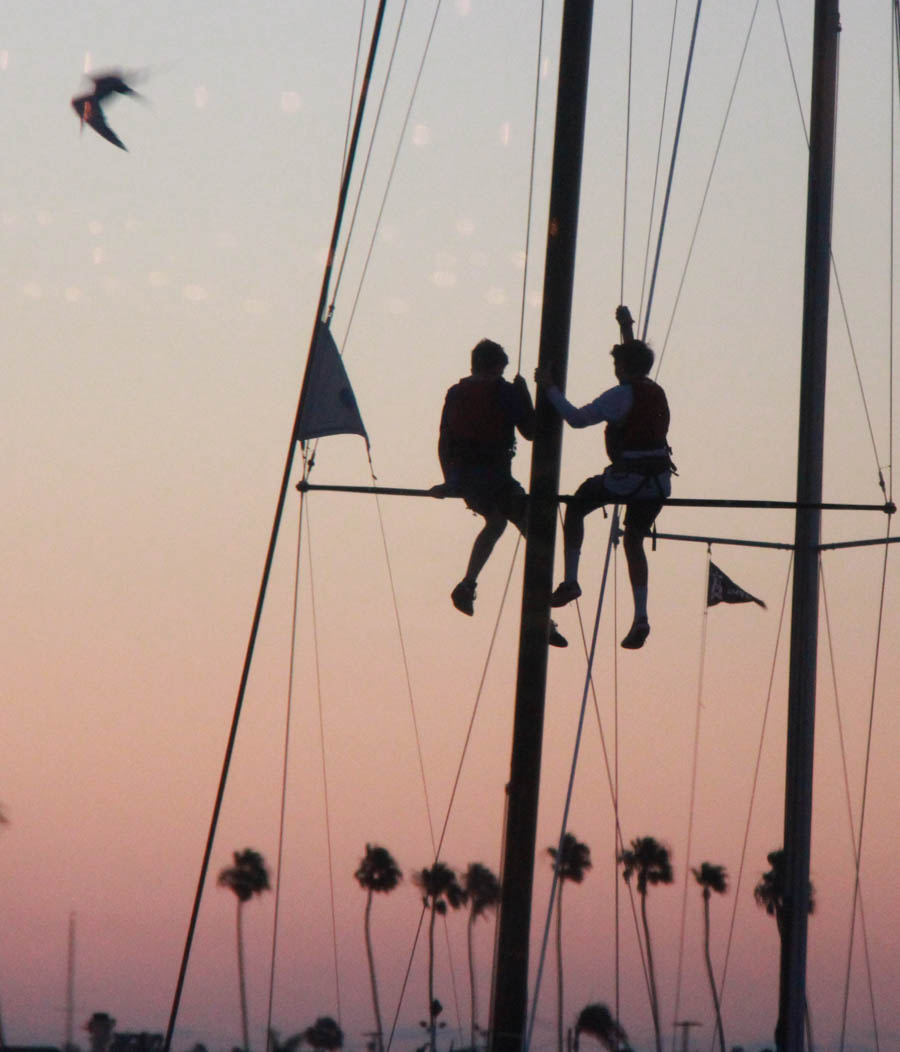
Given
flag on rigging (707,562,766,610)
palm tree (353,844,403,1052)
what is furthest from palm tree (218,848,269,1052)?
flag on rigging (707,562,766,610)

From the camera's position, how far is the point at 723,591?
73.0ft

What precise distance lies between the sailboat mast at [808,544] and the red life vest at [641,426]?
235cm

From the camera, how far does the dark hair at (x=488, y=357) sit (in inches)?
612

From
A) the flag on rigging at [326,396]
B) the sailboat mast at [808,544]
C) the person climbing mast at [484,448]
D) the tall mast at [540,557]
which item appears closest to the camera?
the tall mast at [540,557]

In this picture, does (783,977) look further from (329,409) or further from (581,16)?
(581,16)

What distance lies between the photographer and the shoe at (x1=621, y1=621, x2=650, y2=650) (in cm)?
1540

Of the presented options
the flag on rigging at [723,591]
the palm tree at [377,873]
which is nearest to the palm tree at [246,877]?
the palm tree at [377,873]

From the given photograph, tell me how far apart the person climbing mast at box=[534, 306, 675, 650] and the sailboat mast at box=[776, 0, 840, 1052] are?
2.24 meters

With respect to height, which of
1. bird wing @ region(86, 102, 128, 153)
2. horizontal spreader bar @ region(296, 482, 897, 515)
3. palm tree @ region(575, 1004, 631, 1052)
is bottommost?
palm tree @ region(575, 1004, 631, 1052)

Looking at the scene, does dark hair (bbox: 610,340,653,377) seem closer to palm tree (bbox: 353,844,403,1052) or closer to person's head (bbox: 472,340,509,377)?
person's head (bbox: 472,340,509,377)

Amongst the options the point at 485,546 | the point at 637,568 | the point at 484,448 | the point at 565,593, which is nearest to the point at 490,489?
the point at 484,448

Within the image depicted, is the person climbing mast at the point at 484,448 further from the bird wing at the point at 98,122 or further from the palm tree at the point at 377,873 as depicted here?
the palm tree at the point at 377,873

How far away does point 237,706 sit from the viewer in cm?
1478

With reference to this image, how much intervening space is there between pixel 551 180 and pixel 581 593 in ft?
8.69
